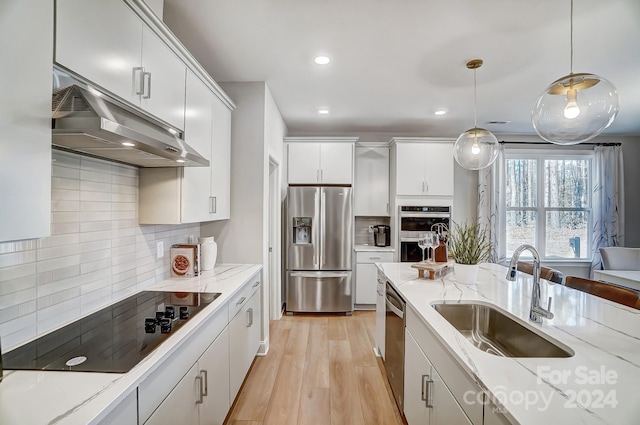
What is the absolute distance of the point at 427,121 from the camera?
4250mm

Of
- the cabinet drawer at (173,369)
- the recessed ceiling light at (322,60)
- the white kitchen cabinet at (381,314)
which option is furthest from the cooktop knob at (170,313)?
the recessed ceiling light at (322,60)

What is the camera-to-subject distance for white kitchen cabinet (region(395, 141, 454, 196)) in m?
4.26

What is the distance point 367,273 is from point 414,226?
937 mm

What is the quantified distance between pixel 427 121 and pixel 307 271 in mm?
2710

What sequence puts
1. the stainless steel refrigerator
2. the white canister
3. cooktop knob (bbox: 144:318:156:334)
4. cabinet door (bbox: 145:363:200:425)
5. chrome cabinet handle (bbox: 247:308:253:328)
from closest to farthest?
1. cabinet door (bbox: 145:363:200:425)
2. cooktop knob (bbox: 144:318:156:334)
3. chrome cabinet handle (bbox: 247:308:253:328)
4. the white canister
5. the stainless steel refrigerator

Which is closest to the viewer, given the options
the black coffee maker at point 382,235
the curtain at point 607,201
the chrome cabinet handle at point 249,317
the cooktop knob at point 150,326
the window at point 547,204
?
the cooktop knob at point 150,326

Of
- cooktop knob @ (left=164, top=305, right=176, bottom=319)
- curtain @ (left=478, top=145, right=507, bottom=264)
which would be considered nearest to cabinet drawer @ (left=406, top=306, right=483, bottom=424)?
cooktop knob @ (left=164, top=305, right=176, bottom=319)

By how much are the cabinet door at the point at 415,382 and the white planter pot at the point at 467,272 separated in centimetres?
62

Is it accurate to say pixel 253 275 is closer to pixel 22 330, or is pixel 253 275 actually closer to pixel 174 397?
pixel 174 397

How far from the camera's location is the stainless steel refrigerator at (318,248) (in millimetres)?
3961

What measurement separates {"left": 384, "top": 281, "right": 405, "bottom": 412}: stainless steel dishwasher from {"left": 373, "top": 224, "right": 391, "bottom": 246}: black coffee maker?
82.6 inches

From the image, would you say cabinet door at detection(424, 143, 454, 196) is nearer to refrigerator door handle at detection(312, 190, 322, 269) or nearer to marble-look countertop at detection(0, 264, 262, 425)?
refrigerator door handle at detection(312, 190, 322, 269)

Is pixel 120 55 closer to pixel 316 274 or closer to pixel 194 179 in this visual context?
pixel 194 179

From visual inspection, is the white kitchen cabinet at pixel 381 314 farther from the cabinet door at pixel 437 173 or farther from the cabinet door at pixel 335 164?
the cabinet door at pixel 437 173
